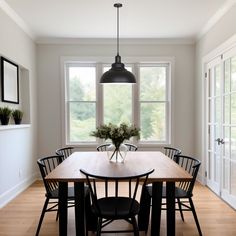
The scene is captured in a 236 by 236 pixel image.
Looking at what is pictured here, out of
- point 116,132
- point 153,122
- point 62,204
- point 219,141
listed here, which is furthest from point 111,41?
point 62,204

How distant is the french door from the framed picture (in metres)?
3.22

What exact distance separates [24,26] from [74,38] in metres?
1.00

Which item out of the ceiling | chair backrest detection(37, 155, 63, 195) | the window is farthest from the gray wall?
chair backrest detection(37, 155, 63, 195)

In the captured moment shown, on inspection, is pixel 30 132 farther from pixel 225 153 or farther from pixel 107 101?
pixel 225 153

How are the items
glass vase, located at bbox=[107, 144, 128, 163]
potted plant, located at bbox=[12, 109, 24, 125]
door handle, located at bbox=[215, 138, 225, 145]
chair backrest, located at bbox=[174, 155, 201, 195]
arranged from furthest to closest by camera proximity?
potted plant, located at bbox=[12, 109, 24, 125] → door handle, located at bbox=[215, 138, 225, 145] → glass vase, located at bbox=[107, 144, 128, 163] → chair backrest, located at bbox=[174, 155, 201, 195]

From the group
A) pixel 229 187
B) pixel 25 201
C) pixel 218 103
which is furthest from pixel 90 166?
pixel 218 103

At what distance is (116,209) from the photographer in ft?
7.36

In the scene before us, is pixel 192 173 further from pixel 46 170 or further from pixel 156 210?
pixel 46 170

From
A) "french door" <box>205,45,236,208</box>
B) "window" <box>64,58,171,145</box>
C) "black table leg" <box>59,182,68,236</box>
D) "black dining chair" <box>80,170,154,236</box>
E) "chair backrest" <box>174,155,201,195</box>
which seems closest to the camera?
"black dining chair" <box>80,170,154,236</box>

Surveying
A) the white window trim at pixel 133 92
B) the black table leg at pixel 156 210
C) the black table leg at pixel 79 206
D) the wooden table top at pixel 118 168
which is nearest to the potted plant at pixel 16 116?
the white window trim at pixel 133 92

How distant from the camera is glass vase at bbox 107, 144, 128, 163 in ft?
9.78

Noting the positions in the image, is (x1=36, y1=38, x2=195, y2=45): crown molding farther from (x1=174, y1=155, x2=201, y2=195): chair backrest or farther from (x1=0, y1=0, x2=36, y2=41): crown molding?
(x1=174, y1=155, x2=201, y2=195): chair backrest

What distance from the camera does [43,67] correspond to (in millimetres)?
5223

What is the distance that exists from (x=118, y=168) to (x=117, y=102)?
2.84m
